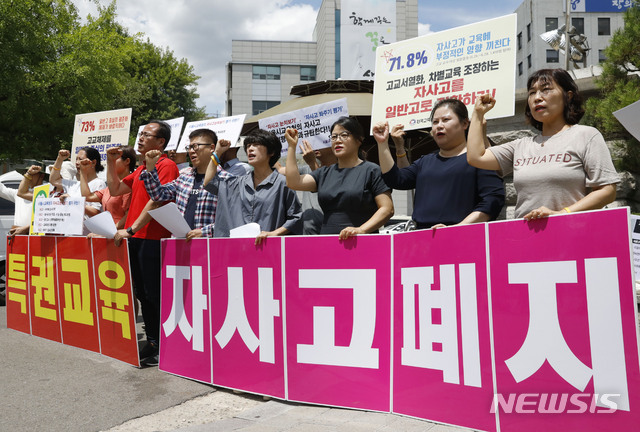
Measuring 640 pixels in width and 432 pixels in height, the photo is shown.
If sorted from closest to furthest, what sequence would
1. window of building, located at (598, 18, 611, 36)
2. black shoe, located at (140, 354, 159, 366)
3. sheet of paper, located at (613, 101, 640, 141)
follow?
sheet of paper, located at (613, 101, 640, 141), black shoe, located at (140, 354, 159, 366), window of building, located at (598, 18, 611, 36)

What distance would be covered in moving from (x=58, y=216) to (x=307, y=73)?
50008mm

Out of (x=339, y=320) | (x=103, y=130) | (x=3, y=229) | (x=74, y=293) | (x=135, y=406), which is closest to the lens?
(x=339, y=320)

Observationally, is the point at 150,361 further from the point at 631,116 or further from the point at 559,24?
the point at 559,24

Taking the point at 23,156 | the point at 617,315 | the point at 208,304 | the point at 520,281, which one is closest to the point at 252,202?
the point at 208,304

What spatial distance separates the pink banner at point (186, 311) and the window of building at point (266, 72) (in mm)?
49886

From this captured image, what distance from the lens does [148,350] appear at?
489 cm

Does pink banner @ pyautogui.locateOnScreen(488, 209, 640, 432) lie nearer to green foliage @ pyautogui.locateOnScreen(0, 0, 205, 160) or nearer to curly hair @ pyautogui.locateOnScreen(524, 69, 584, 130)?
curly hair @ pyautogui.locateOnScreen(524, 69, 584, 130)

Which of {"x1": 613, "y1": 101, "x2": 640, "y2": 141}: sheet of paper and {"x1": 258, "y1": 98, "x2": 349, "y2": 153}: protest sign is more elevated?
{"x1": 258, "y1": 98, "x2": 349, "y2": 153}: protest sign

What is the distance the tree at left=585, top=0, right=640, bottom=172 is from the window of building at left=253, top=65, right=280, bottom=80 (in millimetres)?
47596

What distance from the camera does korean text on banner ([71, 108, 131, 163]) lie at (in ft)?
23.4

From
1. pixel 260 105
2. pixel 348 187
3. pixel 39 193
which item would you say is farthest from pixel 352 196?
pixel 260 105

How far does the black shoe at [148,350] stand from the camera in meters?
4.84

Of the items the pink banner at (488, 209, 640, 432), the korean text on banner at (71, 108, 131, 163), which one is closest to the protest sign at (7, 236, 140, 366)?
the korean text on banner at (71, 108, 131, 163)

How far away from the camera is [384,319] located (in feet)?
11.0
